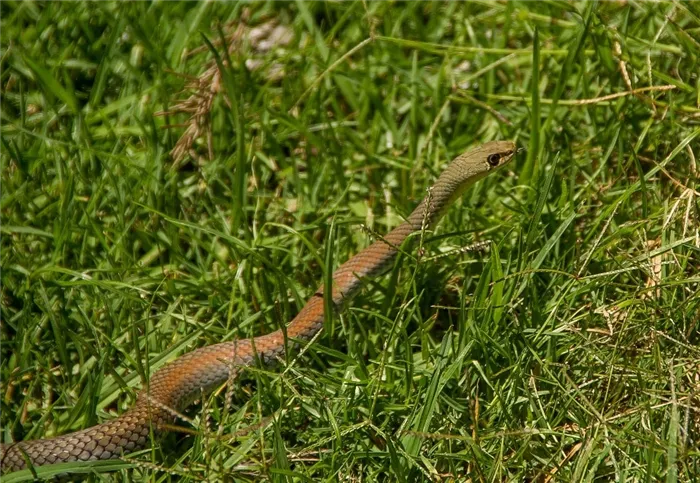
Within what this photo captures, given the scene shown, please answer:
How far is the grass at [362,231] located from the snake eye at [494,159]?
0.69ft

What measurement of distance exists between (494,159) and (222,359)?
5.64ft

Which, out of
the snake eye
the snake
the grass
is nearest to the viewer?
the grass

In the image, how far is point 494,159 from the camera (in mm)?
4750

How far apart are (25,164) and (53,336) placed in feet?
3.85

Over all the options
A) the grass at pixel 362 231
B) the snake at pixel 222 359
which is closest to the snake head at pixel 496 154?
the snake at pixel 222 359

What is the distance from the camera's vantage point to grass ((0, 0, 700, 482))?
3945 mm

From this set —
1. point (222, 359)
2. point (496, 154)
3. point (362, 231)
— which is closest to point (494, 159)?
point (496, 154)

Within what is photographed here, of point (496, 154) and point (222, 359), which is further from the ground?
point (496, 154)

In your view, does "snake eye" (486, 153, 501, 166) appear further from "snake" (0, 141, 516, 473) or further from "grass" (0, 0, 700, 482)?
"grass" (0, 0, 700, 482)

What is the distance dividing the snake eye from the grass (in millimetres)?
209

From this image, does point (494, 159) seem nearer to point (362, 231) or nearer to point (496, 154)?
point (496, 154)

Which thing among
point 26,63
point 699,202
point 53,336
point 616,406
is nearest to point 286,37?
point 26,63

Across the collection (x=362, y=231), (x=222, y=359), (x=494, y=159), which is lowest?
(x=222, y=359)

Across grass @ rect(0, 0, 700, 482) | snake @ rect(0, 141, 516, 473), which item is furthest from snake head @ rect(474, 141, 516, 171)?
grass @ rect(0, 0, 700, 482)
